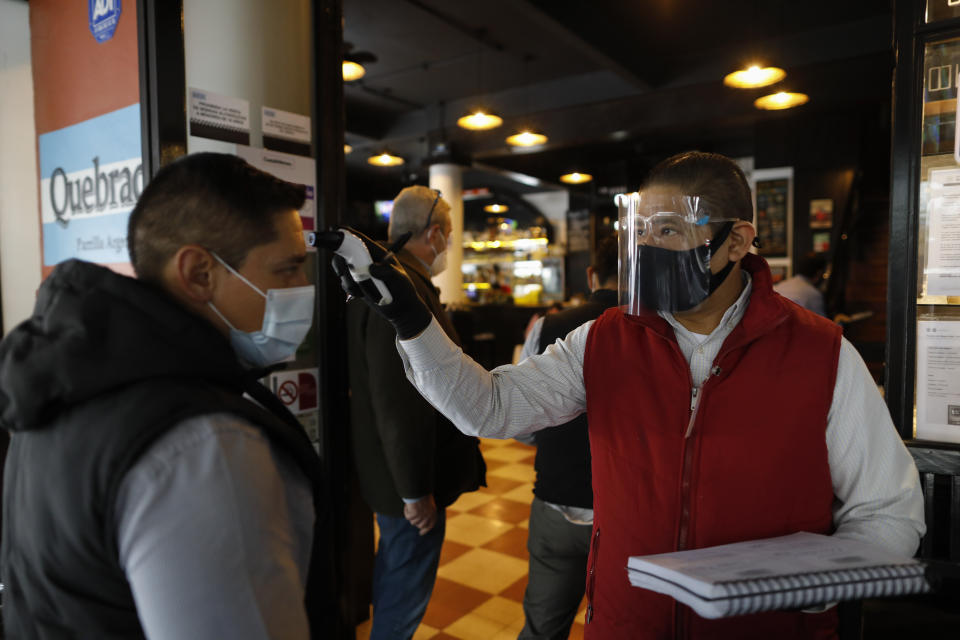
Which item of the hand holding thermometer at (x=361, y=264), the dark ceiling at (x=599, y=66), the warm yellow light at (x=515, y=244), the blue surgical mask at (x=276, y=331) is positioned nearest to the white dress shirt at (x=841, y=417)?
the hand holding thermometer at (x=361, y=264)

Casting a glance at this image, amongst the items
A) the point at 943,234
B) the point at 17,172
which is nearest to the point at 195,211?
the point at 943,234

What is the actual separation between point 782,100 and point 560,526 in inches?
212

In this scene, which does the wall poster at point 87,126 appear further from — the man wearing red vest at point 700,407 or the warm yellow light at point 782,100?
the warm yellow light at point 782,100

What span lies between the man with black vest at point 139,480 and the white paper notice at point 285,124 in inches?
56.7

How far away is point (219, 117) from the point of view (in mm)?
1955

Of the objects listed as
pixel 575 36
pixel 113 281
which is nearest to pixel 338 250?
pixel 113 281

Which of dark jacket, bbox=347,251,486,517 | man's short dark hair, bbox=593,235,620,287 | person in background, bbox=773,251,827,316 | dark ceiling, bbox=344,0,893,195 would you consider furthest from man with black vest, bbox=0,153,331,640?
person in background, bbox=773,251,827,316

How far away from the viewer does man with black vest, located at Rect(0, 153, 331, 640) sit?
0.68 m

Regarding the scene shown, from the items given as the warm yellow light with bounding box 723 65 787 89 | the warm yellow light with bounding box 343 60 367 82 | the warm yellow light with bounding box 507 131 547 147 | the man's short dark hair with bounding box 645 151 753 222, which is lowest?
the man's short dark hair with bounding box 645 151 753 222

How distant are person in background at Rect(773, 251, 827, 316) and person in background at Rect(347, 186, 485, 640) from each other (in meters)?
4.68

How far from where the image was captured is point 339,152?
236 centimetres

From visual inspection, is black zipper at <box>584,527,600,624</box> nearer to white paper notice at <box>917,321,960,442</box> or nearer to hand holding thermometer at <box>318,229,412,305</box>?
hand holding thermometer at <box>318,229,412,305</box>

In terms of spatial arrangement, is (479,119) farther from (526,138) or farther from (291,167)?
(291,167)

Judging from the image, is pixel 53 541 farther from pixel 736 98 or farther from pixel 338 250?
pixel 736 98
